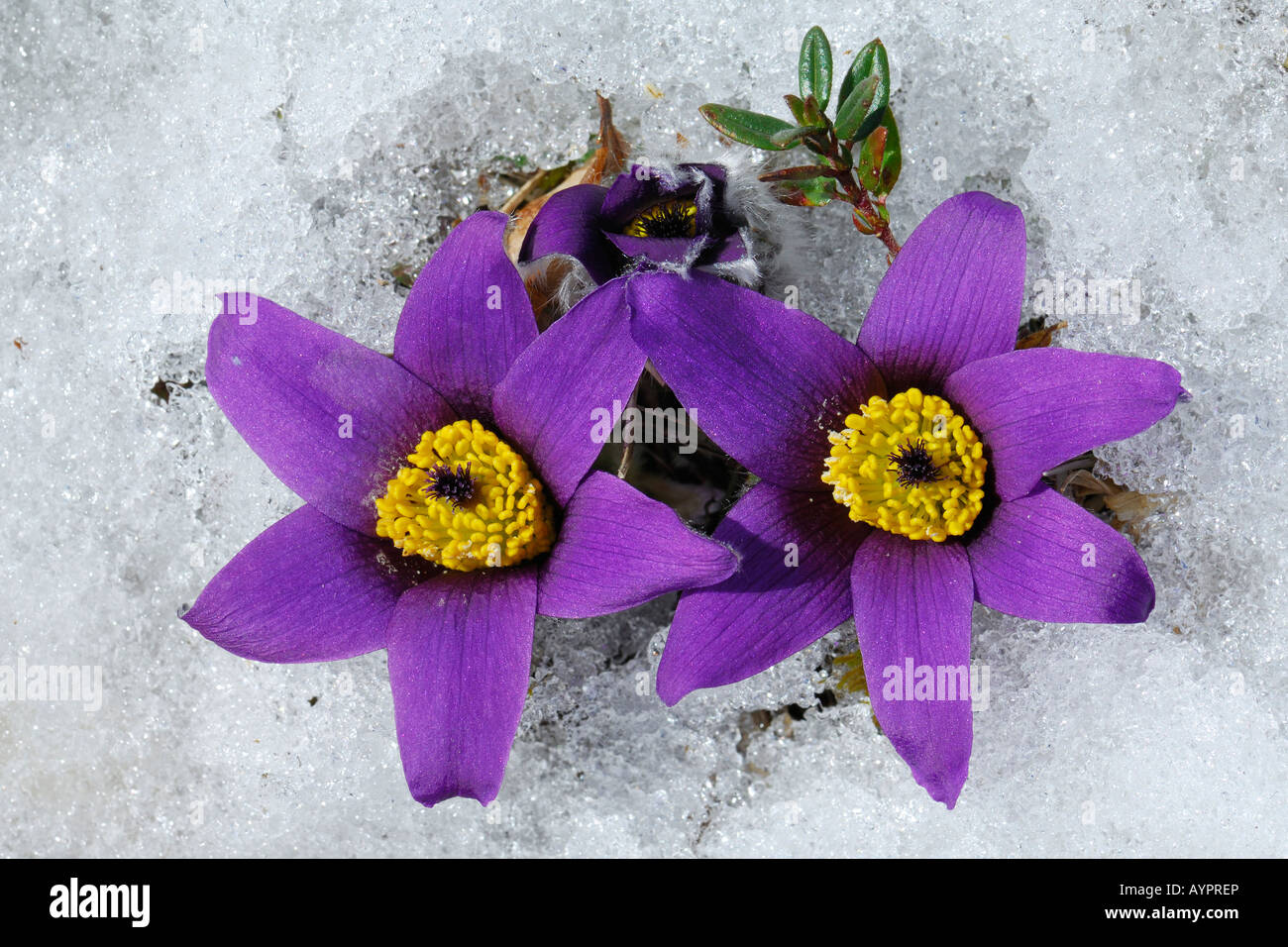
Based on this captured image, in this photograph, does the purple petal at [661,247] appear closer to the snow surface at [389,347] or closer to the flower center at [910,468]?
the flower center at [910,468]

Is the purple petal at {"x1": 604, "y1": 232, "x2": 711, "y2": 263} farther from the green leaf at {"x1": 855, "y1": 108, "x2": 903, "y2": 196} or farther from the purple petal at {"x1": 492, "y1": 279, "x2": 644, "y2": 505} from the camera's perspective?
the green leaf at {"x1": 855, "y1": 108, "x2": 903, "y2": 196}

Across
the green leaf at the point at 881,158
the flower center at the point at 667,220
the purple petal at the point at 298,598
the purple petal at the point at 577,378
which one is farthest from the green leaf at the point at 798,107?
the purple petal at the point at 298,598

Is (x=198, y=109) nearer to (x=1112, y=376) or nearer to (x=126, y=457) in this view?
(x=126, y=457)

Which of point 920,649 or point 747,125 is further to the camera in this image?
point 747,125

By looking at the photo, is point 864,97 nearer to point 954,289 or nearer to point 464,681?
point 954,289

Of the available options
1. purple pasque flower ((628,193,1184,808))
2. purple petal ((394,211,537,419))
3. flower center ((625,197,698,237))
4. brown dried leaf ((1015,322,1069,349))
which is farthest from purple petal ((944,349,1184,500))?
purple petal ((394,211,537,419))

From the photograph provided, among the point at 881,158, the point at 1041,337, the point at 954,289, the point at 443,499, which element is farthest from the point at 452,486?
the point at 1041,337
